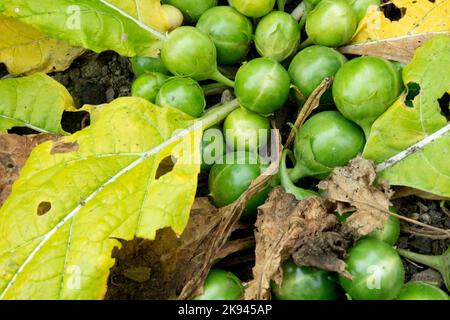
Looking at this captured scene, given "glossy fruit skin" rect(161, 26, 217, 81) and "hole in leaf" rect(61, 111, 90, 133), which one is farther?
"hole in leaf" rect(61, 111, 90, 133)

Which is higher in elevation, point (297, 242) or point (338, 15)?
point (338, 15)

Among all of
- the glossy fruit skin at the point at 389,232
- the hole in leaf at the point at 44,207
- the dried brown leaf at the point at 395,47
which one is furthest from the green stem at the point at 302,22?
the hole in leaf at the point at 44,207

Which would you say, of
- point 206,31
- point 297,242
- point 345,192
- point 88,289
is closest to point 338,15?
point 206,31

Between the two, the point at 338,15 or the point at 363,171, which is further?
the point at 338,15

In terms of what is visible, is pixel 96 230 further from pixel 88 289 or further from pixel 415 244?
pixel 415 244

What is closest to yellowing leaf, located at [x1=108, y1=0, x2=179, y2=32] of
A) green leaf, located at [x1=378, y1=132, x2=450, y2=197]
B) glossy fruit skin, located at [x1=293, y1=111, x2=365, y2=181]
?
glossy fruit skin, located at [x1=293, y1=111, x2=365, y2=181]

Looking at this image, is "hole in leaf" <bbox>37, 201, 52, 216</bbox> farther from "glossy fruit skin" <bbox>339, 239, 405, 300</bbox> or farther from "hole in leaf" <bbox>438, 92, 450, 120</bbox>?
"hole in leaf" <bbox>438, 92, 450, 120</bbox>

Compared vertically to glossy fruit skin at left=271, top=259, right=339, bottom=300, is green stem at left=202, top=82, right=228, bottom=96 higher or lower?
higher
